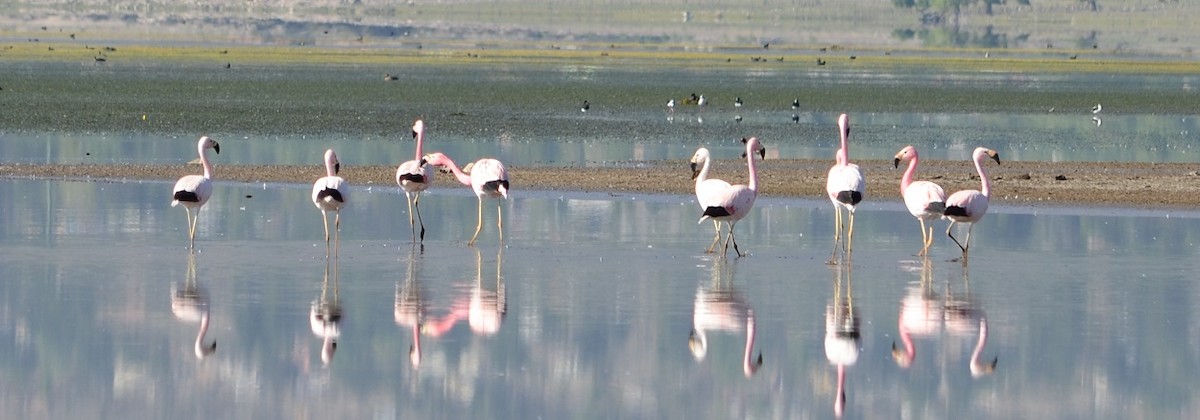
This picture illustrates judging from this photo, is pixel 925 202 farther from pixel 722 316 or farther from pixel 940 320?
pixel 722 316

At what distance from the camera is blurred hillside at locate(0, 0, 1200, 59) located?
120438 mm

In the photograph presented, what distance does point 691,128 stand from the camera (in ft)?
128

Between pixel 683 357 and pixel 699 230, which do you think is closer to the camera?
pixel 683 357

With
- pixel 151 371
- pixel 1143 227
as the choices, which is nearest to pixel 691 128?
pixel 1143 227

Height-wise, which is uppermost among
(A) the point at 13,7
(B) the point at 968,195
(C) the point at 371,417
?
(A) the point at 13,7

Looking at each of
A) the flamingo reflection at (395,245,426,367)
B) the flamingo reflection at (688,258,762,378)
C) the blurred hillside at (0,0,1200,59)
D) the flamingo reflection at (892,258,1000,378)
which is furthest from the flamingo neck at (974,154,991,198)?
the blurred hillside at (0,0,1200,59)

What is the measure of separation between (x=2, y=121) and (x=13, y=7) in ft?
384

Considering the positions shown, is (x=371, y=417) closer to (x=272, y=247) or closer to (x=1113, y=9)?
(x=272, y=247)

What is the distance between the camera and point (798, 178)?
25.5 metres

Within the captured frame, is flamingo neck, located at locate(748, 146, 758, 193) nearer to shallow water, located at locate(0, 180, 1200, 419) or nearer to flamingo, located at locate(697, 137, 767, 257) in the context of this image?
flamingo, located at locate(697, 137, 767, 257)

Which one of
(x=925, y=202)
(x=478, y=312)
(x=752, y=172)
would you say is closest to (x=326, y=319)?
(x=478, y=312)

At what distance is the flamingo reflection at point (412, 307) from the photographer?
11898mm

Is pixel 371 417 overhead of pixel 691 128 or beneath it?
beneath

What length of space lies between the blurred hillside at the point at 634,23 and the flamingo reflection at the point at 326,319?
93.1 metres
